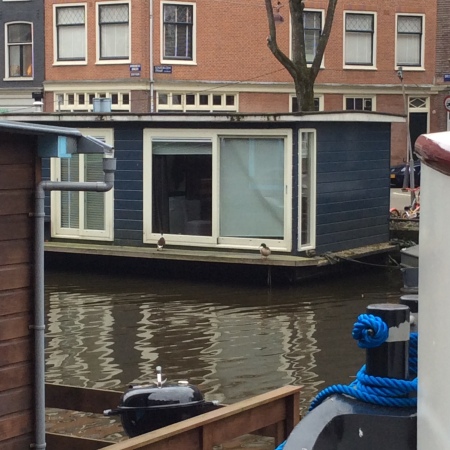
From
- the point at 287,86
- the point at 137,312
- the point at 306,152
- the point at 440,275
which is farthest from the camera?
the point at 287,86

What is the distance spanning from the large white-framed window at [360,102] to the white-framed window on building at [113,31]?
8152 mm

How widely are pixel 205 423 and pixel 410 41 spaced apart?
32.2 metres

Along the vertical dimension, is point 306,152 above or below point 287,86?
below

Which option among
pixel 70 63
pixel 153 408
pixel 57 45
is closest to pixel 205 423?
pixel 153 408

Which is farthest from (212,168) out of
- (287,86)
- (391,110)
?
(391,110)

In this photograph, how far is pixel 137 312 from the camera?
482 inches

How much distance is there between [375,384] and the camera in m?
2.60

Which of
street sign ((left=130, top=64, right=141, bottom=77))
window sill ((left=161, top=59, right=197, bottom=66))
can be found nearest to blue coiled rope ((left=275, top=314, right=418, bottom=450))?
street sign ((left=130, top=64, right=141, bottom=77))

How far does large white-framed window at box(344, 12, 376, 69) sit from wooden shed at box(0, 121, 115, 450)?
30.3 meters

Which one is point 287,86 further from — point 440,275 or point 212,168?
point 440,275

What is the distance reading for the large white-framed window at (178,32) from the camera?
32219 mm

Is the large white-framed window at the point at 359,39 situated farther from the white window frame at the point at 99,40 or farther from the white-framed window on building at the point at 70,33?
the white-framed window on building at the point at 70,33

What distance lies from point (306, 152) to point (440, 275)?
1214 centimetres

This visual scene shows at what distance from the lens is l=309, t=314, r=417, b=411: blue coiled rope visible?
2.52 m
